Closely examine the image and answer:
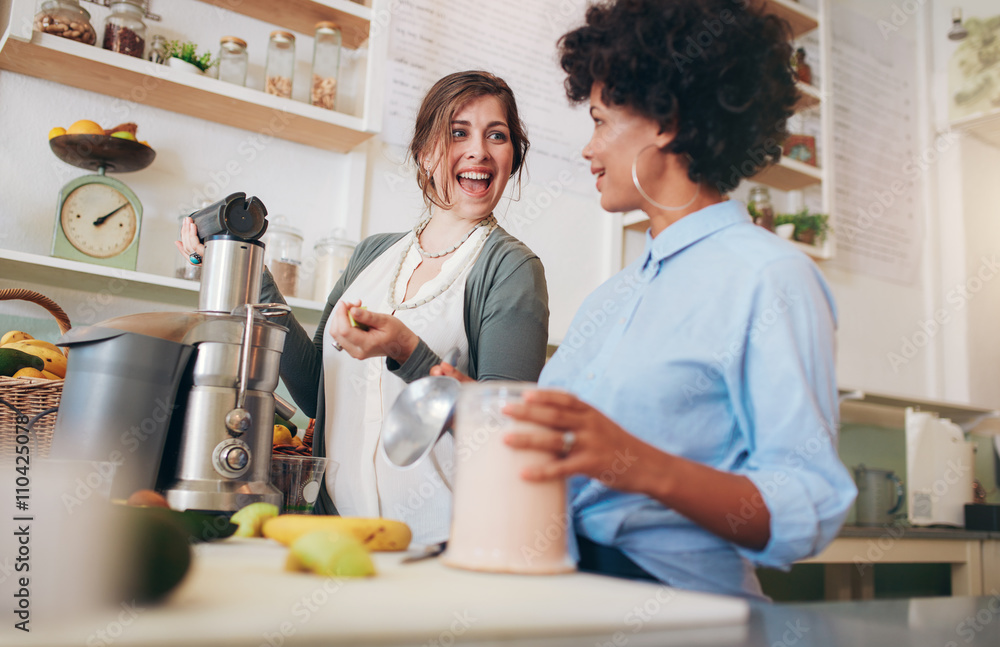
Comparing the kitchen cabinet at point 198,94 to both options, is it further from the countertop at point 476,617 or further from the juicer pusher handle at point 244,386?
the countertop at point 476,617

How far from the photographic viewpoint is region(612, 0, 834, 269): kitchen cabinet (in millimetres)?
2979

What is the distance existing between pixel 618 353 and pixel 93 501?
50cm

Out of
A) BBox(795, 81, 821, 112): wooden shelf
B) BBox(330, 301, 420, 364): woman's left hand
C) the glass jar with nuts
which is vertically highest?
BBox(795, 81, 821, 112): wooden shelf

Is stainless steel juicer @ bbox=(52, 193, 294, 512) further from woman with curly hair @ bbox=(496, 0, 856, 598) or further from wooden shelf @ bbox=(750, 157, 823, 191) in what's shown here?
wooden shelf @ bbox=(750, 157, 823, 191)

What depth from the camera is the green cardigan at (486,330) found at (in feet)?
3.84

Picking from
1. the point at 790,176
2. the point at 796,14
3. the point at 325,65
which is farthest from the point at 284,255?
the point at 796,14

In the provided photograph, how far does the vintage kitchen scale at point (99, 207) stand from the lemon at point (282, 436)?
623 mm

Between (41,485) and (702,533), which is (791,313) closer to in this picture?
(702,533)

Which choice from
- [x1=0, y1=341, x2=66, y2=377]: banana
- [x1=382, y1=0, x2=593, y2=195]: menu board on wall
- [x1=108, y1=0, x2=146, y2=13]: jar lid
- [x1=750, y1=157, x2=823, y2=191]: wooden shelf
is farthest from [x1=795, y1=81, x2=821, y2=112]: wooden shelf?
[x1=0, y1=341, x2=66, y2=377]: banana

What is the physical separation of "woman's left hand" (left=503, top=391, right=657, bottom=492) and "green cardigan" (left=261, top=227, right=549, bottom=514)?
52 centimetres

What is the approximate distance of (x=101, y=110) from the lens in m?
1.92

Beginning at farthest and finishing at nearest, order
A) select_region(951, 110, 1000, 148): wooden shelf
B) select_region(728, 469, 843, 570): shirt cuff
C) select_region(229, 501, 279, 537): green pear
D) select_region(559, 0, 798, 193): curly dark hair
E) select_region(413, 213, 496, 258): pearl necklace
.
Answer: select_region(951, 110, 1000, 148): wooden shelf
select_region(413, 213, 496, 258): pearl necklace
select_region(559, 0, 798, 193): curly dark hair
select_region(229, 501, 279, 537): green pear
select_region(728, 469, 843, 570): shirt cuff

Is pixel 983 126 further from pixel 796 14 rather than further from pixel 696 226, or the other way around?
pixel 696 226

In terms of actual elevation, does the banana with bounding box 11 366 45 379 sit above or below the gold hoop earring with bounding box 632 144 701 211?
below
